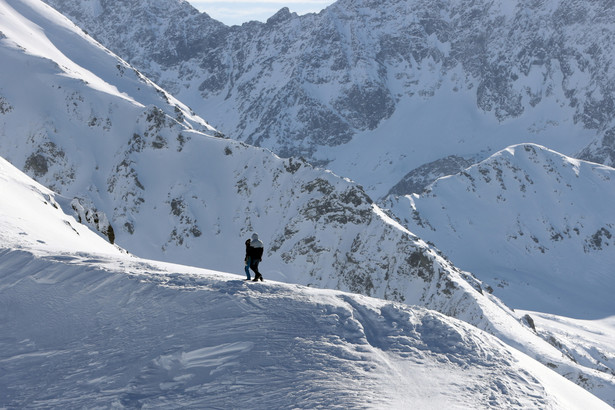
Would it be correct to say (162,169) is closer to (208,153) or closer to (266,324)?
(208,153)

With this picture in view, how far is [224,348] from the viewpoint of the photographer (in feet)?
48.4

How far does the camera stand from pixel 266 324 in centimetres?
1600

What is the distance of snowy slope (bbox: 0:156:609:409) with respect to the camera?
1309cm

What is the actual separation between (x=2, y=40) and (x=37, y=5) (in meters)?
29.8

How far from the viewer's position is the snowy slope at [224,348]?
1309 centimetres

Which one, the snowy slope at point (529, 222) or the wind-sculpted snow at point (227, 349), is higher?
the snowy slope at point (529, 222)

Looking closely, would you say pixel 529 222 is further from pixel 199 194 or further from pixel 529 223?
pixel 199 194

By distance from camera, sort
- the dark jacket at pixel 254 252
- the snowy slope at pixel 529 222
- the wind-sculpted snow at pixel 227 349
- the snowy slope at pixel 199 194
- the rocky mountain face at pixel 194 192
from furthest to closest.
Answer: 1. the snowy slope at pixel 529 222
2. the rocky mountain face at pixel 194 192
3. the snowy slope at pixel 199 194
4. the dark jacket at pixel 254 252
5. the wind-sculpted snow at pixel 227 349

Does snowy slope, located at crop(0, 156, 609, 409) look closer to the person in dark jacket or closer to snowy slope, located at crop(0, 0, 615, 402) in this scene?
the person in dark jacket

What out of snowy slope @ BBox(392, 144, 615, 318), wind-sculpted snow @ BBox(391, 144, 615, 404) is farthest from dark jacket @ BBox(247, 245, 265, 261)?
wind-sculpted snow @ BBox(391, 144, 615, 404)

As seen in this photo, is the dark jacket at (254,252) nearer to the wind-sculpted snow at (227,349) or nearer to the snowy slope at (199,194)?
the wind-sculpted snow at (227,349)

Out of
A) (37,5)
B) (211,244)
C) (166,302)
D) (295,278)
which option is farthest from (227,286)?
(37,5)

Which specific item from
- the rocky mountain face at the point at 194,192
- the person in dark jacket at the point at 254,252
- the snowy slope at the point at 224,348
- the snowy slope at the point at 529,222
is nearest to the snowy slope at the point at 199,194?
the rocky mountain face at the point at 194,192

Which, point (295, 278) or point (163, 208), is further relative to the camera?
point (163, 208)
